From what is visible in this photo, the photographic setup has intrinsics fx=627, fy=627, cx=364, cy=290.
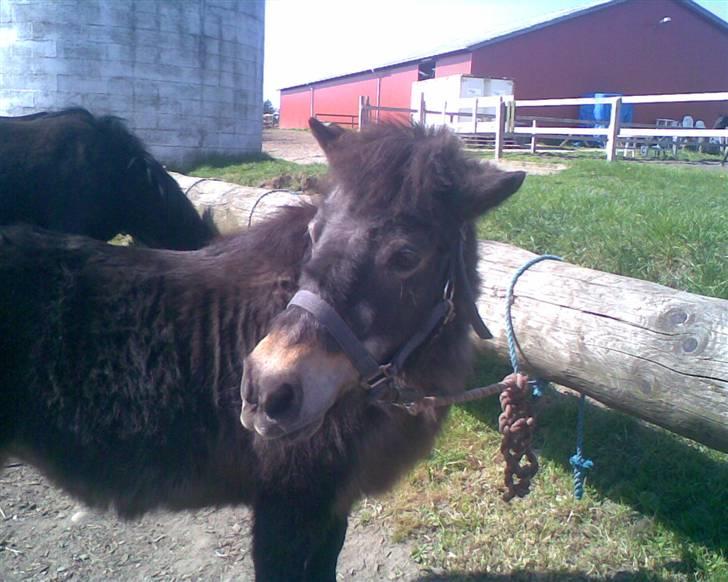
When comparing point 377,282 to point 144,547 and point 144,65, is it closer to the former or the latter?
point 144,547

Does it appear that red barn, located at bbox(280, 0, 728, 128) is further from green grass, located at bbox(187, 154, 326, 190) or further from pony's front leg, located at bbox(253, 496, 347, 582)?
pony's front leg, located at bbox(253, 496, 347, 582)

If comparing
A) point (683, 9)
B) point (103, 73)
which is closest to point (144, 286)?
point (103, 73)

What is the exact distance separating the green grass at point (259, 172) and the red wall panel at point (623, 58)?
1702 centimetres

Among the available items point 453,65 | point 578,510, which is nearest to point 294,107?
point 453,65

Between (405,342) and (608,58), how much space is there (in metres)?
32.2

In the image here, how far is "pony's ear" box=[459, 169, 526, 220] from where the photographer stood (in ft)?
7.50

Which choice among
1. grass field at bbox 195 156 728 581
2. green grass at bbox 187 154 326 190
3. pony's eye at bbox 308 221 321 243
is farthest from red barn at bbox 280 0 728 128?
pony's eye at bbox 308 221 321 243

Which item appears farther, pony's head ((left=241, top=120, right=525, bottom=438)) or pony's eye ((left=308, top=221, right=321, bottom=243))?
pony's eye ((left=308, top=221, right=321, bottom=243))

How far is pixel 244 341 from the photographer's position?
2.54 m

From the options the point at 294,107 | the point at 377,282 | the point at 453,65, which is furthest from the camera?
the point at 294,107

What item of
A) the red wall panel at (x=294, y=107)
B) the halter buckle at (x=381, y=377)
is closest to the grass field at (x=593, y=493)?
the halter buckle at (x=381, y=377)

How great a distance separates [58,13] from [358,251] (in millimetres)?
13945

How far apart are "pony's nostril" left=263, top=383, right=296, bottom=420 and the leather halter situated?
0.24m

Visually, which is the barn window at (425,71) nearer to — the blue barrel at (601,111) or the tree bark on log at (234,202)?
the blue barrel at (601,111)
